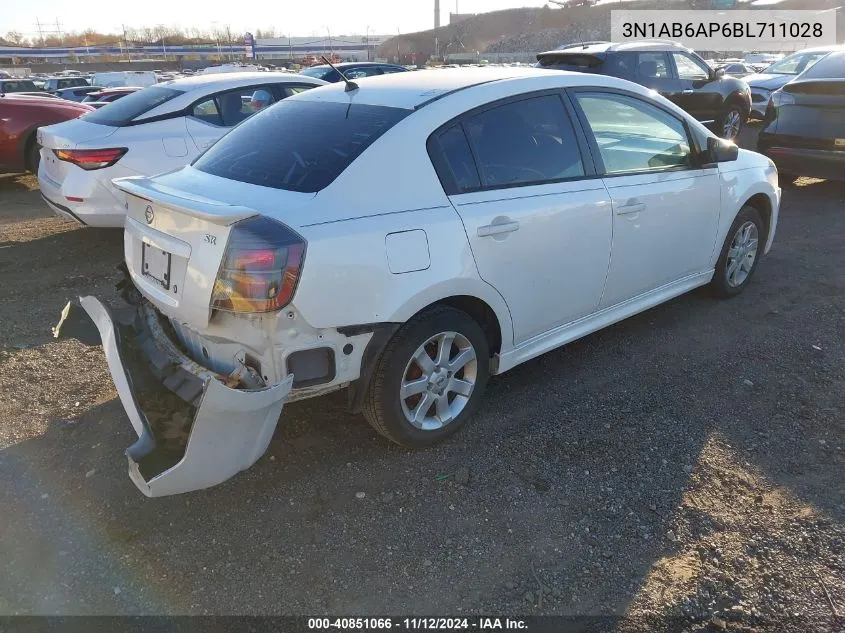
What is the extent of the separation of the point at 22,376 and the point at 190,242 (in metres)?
2.05

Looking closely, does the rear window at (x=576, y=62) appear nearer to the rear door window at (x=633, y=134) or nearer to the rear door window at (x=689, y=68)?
the rear door window at (x=689, y=68)

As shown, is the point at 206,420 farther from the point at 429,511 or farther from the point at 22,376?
the point at 22,376

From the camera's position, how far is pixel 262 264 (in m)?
2.57

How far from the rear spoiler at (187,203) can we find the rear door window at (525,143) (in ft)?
3.98

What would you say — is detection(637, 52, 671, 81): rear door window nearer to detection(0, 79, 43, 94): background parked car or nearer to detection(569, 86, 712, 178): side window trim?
detection(569, 86, 712, 178): side window trim

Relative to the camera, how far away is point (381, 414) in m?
3.03

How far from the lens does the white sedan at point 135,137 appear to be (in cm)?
599

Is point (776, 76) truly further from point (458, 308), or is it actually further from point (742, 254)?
point (458, 308)

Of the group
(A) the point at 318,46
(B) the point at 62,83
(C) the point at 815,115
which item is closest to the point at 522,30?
(A) the point at 318,46

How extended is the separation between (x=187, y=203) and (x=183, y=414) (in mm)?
919

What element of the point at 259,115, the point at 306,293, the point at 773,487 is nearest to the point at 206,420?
the point at 306,293

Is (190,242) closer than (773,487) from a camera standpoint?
Yes

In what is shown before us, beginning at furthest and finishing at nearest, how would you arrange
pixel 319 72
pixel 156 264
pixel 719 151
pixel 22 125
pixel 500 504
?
pixel 319 72
pixel 22 125
pixel 719 151
pixel 156 264
pixel 500 504

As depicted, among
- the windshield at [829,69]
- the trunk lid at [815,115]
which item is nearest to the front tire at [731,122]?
the windshield at [829,69]
